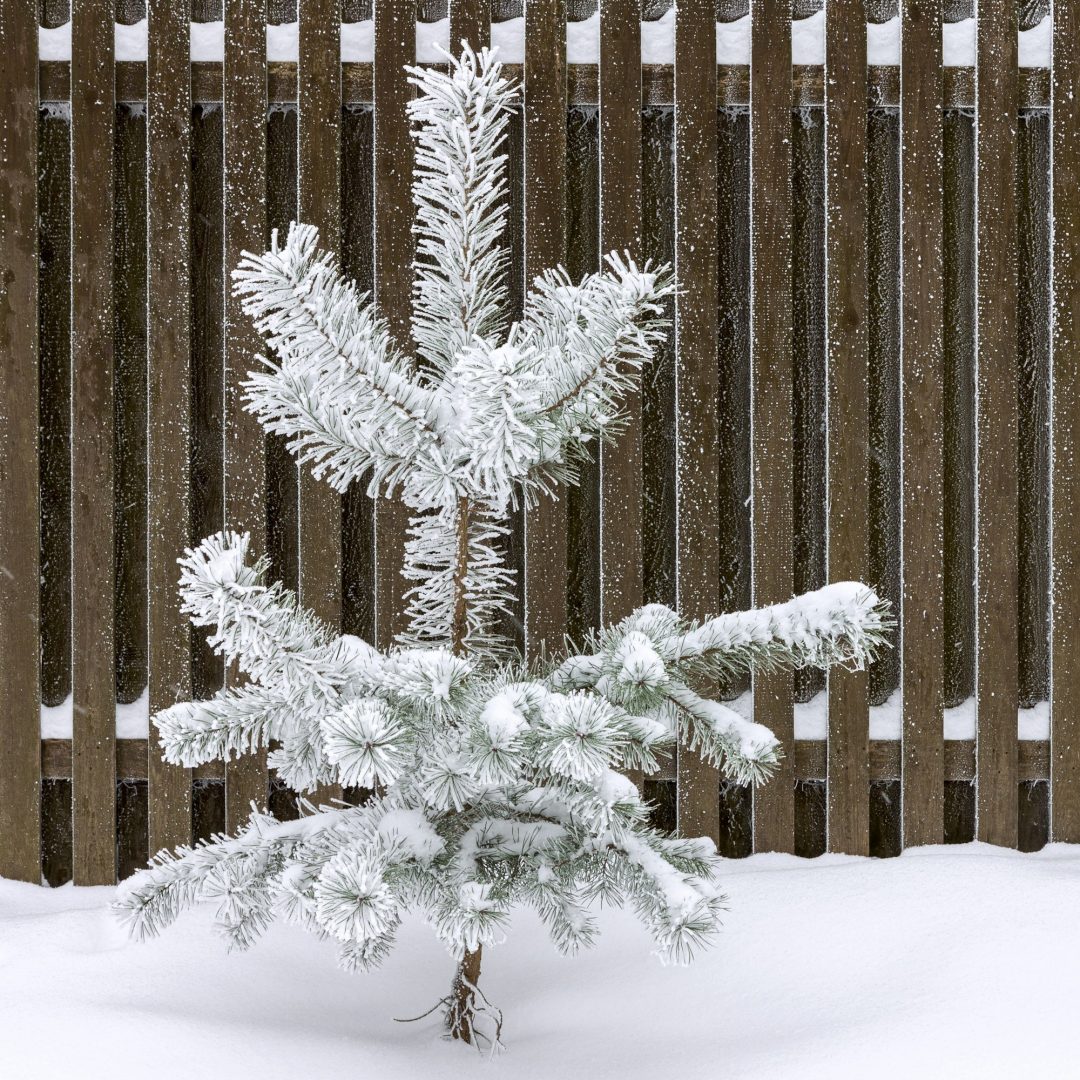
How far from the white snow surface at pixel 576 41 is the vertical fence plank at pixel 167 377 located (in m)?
0.07

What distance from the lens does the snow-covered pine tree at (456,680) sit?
3.52 feet

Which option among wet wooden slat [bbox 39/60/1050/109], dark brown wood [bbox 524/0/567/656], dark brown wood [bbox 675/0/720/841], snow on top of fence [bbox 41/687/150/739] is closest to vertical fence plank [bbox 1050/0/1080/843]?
wet wooden slat [bbox 39/60/1050/109]

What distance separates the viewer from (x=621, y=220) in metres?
2.09

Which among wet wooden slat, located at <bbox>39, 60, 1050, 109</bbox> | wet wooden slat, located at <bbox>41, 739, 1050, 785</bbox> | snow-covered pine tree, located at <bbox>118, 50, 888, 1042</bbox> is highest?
wet wooden slat, located at <bbox>39, 60, 1050, 109</bbox>

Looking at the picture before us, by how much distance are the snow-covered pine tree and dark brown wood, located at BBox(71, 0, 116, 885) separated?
867 mm

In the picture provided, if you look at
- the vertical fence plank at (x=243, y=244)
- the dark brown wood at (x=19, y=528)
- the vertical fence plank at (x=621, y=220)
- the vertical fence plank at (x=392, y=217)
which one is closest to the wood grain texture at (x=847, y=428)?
the vertical fence plank at (x=621, y=220)

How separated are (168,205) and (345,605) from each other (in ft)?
3.34

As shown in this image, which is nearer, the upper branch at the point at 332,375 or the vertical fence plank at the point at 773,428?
the upper branch at the point at 332,375

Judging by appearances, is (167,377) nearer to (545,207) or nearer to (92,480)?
(92,480)

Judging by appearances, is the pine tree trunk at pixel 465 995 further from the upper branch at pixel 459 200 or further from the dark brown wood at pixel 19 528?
the dark brown wood at pixel 19 528

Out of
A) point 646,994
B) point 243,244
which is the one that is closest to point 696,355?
point 243,244

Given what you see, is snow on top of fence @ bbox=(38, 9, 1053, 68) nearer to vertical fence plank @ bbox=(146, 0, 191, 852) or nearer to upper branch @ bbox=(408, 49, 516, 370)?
vertical fence plank @ bbox=(146, 0, 191, 852)

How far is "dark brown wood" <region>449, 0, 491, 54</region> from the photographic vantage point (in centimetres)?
206

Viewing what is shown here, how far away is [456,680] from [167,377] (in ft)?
4.43
